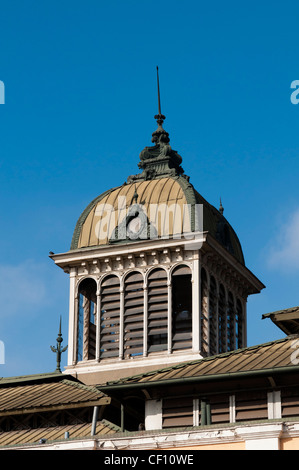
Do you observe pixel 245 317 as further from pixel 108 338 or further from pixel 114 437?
pixel 114 437

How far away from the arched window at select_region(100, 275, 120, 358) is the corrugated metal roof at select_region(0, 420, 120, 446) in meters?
10.9

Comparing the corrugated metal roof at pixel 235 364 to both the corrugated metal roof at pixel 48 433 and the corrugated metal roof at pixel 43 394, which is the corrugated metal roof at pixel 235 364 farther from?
the corrugated metal roof at pixel 43 394

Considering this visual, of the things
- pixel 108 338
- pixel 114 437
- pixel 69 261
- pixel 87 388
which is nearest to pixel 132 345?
pixel 108 338

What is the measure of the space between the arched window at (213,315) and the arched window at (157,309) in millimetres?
2076

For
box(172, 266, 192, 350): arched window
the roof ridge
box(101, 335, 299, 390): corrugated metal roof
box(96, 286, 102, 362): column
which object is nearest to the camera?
box(101, 335, 299, 390): corrugated metal roof

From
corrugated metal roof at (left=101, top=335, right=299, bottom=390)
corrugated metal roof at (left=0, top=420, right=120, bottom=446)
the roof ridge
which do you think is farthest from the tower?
corrugated metal roof at (left=101, top=335, right=299, bottom=390)

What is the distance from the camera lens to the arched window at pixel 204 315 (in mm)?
54281

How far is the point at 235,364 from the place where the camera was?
38.2 metres

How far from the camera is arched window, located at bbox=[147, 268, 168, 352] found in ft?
180

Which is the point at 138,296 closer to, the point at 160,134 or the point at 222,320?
the point at 222,320

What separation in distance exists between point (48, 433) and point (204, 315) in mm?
12832

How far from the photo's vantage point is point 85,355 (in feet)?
185

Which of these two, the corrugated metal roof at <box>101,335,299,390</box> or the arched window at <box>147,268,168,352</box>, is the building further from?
the corrugated metal roof at <box>101,335,299,390</box>

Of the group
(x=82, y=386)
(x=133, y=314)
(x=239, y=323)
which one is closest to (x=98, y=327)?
(x=133, y=314)
